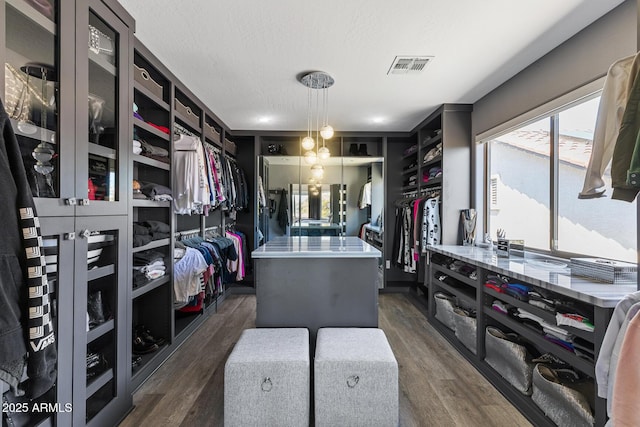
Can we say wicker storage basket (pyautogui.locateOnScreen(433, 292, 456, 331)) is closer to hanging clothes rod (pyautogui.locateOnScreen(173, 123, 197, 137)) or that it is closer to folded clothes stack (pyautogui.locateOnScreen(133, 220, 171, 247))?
folded clothes stack (pyautogui.locateOnScreen(133, 220, 171, 247))

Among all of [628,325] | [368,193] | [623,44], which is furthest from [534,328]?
[368,193]

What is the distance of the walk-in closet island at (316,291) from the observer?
6.69 ft

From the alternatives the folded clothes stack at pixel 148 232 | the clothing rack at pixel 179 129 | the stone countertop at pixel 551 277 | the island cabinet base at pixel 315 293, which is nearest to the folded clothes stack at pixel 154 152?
the clothing rack at pixel 179 129

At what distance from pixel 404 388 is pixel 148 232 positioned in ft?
7.45

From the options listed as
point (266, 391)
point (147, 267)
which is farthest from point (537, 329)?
point (147, 267)

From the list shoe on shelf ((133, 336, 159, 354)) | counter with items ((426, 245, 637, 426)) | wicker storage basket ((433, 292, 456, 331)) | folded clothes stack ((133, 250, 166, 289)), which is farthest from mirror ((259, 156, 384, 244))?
shoe on shelf ((133, 336, 159, 354))

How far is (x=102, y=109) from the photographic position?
1.64m

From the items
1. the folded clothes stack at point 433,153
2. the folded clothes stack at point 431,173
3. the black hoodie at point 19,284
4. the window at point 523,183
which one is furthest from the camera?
the folded clothes stack at point 431,173

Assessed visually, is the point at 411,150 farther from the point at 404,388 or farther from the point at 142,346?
the point at 142,346

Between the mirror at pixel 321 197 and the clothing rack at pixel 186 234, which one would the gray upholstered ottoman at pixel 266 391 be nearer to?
the clothing rack at pixel 186 234

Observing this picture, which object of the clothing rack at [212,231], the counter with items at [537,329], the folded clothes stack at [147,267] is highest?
the clothing rack at [212,231]

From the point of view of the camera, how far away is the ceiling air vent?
7.54 feet

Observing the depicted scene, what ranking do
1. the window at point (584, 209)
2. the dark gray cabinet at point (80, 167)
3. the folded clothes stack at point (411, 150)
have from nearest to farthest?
the dark gray cabinet at point (80, 167)
the window at point (584, 209)
the folded clothes stack at point (411, 150)

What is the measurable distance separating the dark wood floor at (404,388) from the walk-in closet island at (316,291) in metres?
0.57
